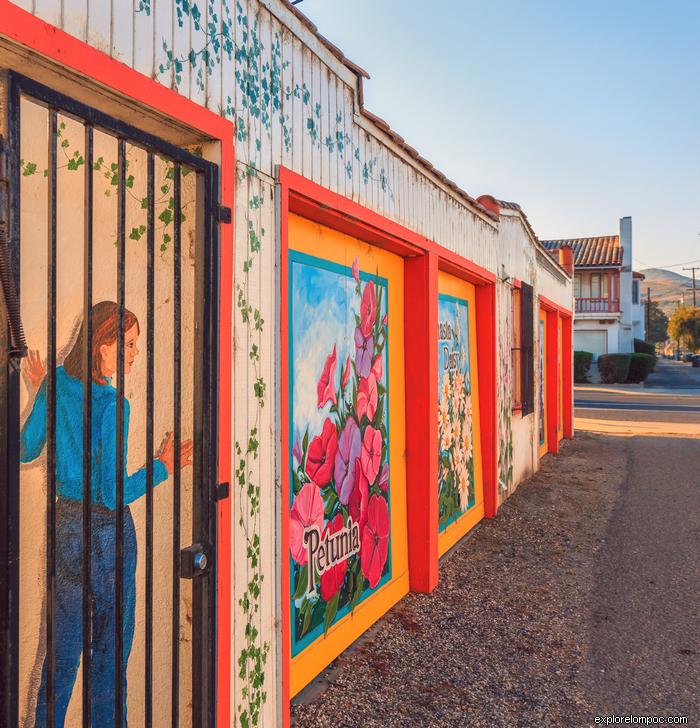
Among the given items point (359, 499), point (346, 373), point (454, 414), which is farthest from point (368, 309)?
point (454, 414)

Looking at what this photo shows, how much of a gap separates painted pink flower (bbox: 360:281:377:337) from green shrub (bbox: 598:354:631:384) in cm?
2848

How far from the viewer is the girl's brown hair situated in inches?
80.7

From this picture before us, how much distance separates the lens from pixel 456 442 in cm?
602

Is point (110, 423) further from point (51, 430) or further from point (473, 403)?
point (473, 403)

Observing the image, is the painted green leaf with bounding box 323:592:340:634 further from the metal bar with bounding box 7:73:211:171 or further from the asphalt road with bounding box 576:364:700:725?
the metal bar with bounding box 7:73:211:171

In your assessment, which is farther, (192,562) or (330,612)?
(330,612)

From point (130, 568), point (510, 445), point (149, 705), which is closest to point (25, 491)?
point (130, 568)

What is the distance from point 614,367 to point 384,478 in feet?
93.4

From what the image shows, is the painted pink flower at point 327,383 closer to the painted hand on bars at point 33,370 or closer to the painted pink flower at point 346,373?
the painted pink flower at point 346,373

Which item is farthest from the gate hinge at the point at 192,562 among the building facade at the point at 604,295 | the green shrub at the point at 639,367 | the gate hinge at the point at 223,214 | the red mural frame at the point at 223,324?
the building facade at the point at 604,295

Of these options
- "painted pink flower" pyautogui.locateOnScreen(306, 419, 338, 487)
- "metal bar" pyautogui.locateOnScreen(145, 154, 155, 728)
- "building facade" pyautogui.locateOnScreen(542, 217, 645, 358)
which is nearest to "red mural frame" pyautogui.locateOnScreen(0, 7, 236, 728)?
"metal bar" pyautogui.locateOnScreen(145, 154, 155, 728)

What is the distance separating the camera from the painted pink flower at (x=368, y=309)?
13.6ft

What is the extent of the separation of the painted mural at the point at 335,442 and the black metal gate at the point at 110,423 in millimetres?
997

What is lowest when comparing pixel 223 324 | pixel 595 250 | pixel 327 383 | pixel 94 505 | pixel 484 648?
pixel 484 648
